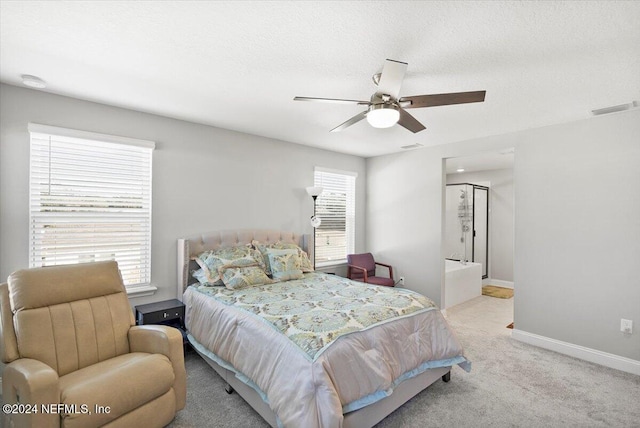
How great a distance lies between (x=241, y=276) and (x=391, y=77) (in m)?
2.46

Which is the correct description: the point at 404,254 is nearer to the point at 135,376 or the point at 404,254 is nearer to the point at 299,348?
the point at 299,348

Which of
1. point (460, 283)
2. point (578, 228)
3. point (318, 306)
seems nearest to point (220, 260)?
point (318, 306)

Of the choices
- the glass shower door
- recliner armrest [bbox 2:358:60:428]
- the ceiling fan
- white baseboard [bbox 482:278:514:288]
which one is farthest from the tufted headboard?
white baseboard [bbox 482:278:514:288]

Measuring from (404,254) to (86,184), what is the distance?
4.39 metres

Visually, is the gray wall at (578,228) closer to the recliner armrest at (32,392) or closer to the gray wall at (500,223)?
the gray wall at (500,223)

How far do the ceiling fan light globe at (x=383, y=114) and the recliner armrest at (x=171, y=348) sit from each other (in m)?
2.16

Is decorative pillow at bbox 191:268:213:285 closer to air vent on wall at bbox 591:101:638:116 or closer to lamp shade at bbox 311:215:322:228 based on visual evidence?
lamp shade at bbox 311:215:322:228

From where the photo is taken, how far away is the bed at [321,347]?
6.00 feet

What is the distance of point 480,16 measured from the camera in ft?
5.51

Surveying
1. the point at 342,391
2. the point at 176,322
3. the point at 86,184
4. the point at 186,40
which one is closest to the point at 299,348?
the point at 342,391

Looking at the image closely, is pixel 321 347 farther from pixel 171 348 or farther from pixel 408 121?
pixel 408 121

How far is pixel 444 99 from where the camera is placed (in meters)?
2.06

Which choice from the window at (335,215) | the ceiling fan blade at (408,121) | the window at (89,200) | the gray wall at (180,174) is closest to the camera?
the ceiling fan blade at (408,121)

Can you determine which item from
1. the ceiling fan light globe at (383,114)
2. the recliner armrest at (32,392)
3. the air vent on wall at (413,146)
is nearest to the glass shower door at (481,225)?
the air vent on wall at (413,146)
